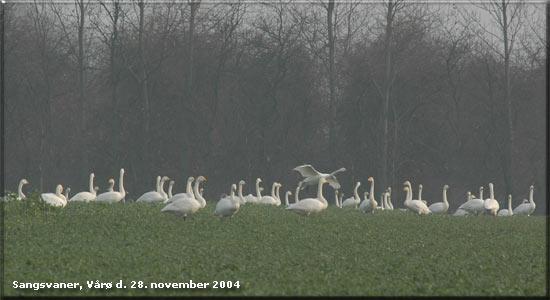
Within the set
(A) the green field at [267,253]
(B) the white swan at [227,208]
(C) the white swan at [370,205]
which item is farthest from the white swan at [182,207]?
(C) the white swan at [370,205]

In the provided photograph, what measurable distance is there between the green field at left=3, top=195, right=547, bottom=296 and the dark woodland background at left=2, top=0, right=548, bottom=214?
934 inches

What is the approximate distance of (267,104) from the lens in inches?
1932

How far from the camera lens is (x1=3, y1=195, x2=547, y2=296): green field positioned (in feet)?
41.4

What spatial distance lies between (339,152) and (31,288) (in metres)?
37.0

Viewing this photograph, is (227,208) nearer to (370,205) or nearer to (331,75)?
(370,205)

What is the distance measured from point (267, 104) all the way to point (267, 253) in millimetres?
33411

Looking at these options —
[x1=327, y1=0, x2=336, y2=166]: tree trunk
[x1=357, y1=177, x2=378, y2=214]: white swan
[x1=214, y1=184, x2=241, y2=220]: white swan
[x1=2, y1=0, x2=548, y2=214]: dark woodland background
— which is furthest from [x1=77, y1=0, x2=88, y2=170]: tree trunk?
[x1=214, y1=184, x2=241, y2=220]: white swan

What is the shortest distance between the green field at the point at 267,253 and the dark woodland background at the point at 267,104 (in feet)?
77.8

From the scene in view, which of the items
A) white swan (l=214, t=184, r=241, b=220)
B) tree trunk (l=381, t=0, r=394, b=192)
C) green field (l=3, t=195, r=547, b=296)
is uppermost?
tree trunk (l=381, t=0, r=394, b=192)

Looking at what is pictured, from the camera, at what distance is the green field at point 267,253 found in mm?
12617

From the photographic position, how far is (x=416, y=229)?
2177cm

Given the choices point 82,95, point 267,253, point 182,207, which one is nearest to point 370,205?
point 182,207

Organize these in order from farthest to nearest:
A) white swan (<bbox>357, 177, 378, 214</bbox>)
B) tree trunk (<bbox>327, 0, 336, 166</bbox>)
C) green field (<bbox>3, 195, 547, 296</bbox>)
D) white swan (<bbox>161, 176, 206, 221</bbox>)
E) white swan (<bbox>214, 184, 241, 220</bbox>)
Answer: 1. tree trunk (<bbox>327, 0, 336, 166</bbox>)
2. white swan (<bbox>357, 177, 378, 214</bbox>)
3. white swan (<bbox>214, 184, 241, 220</bbox>)
4. white swan (<bbox>161, 176, 206, 221</bbox>)
5. green field (<bbox>3, 195, 547, 296</bbox>)

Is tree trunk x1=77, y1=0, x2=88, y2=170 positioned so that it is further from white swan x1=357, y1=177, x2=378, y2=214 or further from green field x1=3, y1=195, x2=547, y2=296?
green field x1=3, y1=195, x2=547, y2=296
